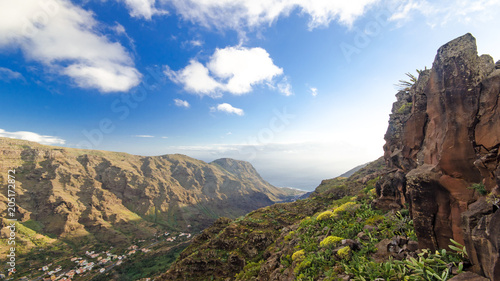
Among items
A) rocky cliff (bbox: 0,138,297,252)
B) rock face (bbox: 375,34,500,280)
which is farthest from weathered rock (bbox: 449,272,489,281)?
rocky cliff (bbox: 0,138,297,252)

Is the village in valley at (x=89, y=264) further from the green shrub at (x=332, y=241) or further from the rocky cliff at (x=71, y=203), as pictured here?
the green shrub at (x=332, y=241)

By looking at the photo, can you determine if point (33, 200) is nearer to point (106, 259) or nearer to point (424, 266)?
point (106, 259)

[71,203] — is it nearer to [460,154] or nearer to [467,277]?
[467,277]

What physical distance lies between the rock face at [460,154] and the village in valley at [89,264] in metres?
138

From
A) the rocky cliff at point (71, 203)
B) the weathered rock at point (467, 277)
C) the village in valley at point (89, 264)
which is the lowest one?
the village in valley at point (89, 264)

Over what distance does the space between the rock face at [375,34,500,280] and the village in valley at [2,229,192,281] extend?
5421 inches

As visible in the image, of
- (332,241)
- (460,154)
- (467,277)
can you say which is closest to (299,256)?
(332,241)

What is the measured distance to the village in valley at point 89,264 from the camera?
92875 mm

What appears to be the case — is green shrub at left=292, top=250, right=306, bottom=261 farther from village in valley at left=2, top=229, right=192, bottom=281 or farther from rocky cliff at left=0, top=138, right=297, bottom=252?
rocky cliff at left=0, top=138, right=297, bottom=252

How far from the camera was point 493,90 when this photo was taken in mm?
8242

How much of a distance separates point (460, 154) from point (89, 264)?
518 ft

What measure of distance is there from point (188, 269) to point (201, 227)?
174m

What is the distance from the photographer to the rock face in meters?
7.58

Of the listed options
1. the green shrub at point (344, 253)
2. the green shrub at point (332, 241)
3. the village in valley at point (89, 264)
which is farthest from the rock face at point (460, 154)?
the village in valley at point (89, 264)
